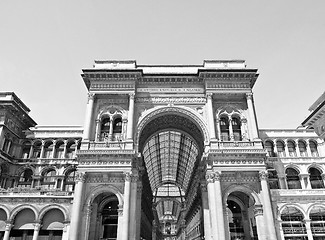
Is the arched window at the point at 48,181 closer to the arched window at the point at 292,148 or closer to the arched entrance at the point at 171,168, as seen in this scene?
the arched entrance at the point at 171,168

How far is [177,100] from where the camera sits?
109 feet

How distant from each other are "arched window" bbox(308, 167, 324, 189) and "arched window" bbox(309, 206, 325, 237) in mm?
5086

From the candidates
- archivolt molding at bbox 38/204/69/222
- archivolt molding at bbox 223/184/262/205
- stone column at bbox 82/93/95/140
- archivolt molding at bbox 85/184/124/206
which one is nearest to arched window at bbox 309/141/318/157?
archivolt molding at bbox 223/184/262/205

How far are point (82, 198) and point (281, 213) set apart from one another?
21.7m

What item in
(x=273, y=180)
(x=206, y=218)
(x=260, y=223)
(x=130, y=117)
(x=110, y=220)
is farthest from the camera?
(x=273, y=180)

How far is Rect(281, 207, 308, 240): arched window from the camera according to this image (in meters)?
30.0

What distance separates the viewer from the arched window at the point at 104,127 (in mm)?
32062

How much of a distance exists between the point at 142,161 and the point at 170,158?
20.9m

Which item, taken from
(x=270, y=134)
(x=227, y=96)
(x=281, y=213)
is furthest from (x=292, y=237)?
(x=227, y=96)

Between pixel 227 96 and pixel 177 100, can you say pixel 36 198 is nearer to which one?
pixel 177 100

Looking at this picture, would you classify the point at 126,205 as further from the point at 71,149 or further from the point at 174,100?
the point at 71,149

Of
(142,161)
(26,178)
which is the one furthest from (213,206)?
(26,178)

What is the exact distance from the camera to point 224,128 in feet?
108

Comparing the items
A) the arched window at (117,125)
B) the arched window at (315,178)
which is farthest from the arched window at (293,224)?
the arched window at (117,125)
